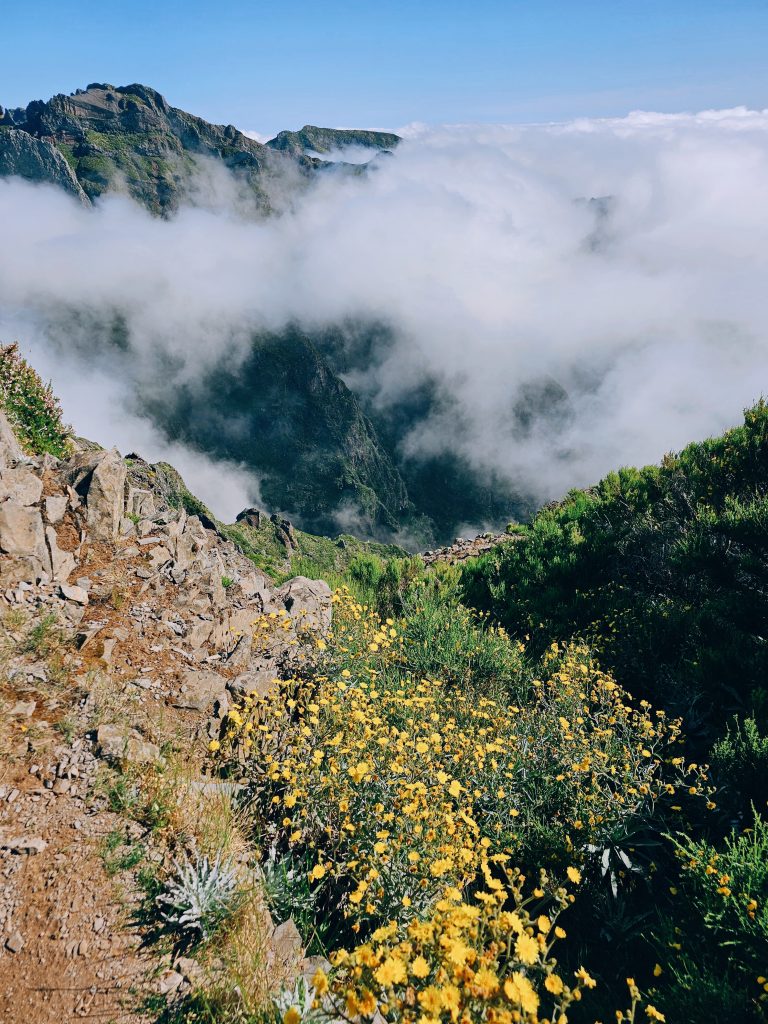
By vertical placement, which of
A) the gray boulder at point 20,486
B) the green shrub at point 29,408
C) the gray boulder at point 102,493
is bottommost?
the gray boulder at point 102,493

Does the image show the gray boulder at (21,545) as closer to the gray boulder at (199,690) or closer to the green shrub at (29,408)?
the gray boulder at (199,690)

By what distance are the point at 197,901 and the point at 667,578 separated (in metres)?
9.20

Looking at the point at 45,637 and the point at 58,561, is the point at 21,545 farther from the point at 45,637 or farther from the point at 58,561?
the point at 45,637

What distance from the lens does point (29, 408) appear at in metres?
11.1

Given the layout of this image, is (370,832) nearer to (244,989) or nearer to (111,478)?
(244,989)

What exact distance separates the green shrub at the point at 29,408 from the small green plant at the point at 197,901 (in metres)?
9.20

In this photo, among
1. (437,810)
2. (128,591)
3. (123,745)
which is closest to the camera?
(437,810)

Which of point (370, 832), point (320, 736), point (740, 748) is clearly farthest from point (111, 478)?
point (740, 748)

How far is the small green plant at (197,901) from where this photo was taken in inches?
146

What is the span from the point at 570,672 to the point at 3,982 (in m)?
6.64

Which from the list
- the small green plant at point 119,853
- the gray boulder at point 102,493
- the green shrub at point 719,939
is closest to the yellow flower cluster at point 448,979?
the green shrub at point 719,939

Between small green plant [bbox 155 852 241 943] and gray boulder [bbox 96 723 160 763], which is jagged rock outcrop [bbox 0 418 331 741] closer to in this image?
gray boulder [bbox 96 723 160 763]

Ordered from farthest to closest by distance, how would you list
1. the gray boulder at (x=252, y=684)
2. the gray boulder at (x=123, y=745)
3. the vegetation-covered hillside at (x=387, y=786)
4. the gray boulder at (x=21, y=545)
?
the gray boulder at (x=21, y=545), the gray boulder at (x=252, y=684), the gray boulder at (x=123, y=745), the vegetation-covered hillside at (x=387, y=786)

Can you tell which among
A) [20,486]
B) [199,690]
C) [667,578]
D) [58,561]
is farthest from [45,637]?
[667,578]
